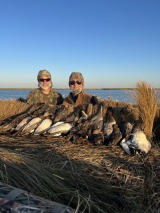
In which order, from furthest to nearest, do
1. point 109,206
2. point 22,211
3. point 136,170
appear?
point 136,170, point 109,206, point 22,211

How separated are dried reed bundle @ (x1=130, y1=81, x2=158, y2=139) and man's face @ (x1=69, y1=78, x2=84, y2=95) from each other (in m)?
2.29

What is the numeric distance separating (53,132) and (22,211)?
128 inches

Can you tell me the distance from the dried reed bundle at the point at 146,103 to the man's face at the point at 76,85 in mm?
2295

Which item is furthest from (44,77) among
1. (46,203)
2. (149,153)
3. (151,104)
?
(46,203)

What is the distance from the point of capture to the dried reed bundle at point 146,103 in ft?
17.1

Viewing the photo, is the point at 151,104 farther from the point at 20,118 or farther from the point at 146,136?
the point at 20,118

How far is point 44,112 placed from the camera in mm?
6137

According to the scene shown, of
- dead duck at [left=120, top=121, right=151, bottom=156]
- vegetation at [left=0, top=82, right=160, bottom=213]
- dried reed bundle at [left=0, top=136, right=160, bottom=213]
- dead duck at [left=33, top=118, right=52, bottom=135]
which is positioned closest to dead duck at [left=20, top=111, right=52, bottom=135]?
dead duck at [left=33, top=118, right=52, bottom=135]

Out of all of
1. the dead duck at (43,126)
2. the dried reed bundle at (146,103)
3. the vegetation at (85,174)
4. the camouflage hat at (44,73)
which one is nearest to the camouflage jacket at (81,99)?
the camouflage hat at (44,73)

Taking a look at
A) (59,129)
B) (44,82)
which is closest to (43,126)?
(59,129)

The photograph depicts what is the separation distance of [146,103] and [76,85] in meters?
2.71

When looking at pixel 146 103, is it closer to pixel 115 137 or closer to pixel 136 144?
pixel 115 137

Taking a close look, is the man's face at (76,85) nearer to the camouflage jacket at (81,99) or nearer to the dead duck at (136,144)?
the camouflage jacket at (81,99)

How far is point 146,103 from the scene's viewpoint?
17.5ft
